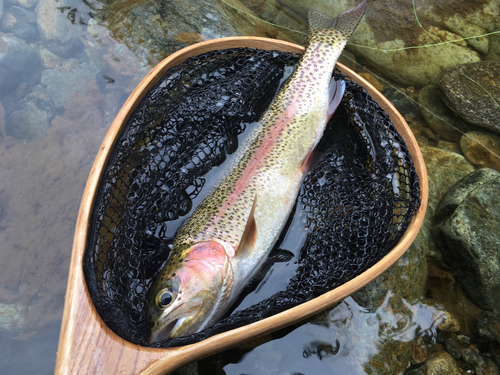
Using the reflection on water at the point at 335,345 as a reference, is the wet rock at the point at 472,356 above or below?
above

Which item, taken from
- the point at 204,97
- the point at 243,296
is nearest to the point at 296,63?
the point at 204,97

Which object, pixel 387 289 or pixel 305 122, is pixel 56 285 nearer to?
pixel 305 122

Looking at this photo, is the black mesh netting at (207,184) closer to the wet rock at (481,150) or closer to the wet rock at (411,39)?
the wet rock at (481,150)

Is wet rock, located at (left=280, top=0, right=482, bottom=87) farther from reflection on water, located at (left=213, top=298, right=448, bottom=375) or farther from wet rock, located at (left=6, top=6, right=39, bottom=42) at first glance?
wet rock, located at (left=6, top=6, right=39, bottom=42)

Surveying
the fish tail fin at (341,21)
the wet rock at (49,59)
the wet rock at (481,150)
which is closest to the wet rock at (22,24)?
the wet rock at (49,59)

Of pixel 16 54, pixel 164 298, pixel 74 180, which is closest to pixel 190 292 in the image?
pixel 164 298

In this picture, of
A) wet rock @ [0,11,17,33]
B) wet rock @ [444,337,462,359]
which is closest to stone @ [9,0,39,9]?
wet rock @ [0,11,17,33]
